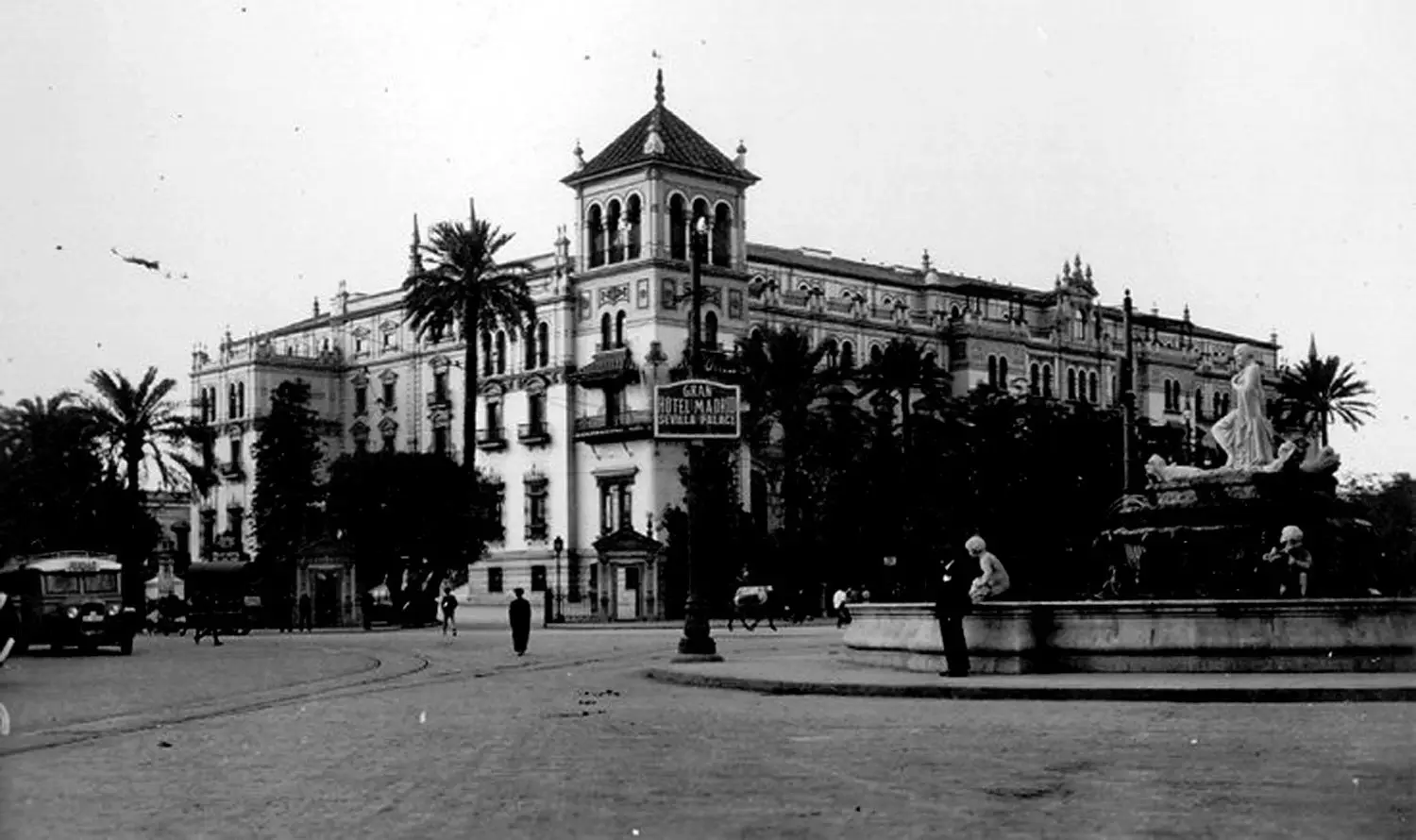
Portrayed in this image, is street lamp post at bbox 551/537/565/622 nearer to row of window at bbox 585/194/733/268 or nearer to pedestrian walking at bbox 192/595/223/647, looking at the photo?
row of window at bbox 585/194/733/268

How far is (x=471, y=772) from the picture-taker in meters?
11.6

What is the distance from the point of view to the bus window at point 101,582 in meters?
37.4

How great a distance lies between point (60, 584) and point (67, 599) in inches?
15.6

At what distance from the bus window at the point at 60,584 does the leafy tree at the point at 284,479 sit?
138 feet

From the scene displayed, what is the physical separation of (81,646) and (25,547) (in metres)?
17.9

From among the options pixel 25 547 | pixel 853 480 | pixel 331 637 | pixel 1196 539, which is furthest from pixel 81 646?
pixel 853 480

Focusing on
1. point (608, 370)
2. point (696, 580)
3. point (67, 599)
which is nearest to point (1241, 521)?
point (696, 580)

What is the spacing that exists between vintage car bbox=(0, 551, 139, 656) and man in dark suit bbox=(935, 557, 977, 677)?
23355 mm

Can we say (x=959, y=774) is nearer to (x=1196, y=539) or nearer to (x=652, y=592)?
(x=1196, y=539)

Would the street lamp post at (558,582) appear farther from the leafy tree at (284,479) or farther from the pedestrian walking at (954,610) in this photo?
the pedestrian walking at (954,610)

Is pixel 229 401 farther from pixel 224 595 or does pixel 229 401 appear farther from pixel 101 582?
pixel 101 582

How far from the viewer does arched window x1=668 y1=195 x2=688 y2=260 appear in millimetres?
73438

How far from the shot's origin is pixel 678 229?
7425 centimetres

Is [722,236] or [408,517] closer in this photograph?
[408,517]
